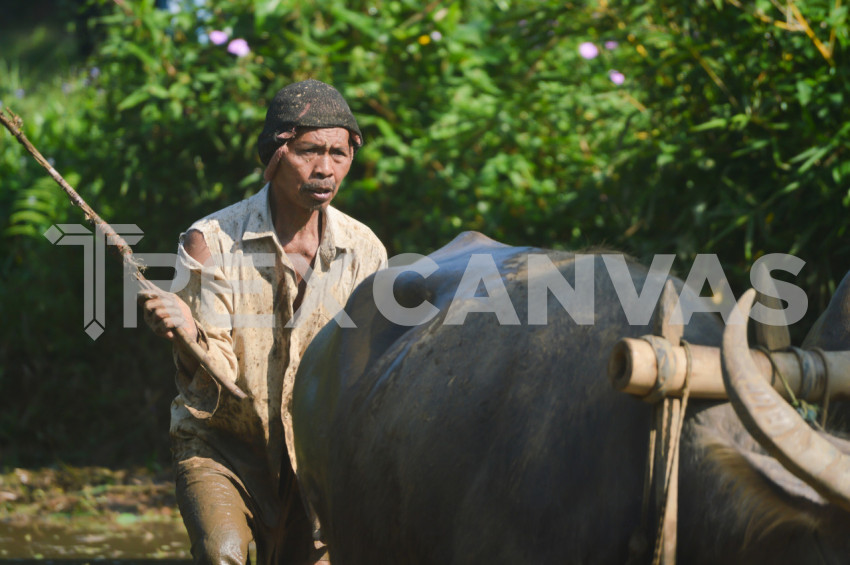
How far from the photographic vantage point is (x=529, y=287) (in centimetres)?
236

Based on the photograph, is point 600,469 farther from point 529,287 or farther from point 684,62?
point 684,62

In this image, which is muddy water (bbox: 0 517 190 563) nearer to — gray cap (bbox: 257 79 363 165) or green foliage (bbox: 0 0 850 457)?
green foliage (bbox: 0 0 850 457)

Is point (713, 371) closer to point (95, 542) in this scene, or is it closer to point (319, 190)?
point (319, 190)

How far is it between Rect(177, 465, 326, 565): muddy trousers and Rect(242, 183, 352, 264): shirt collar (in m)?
0.70

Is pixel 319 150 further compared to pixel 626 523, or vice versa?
pixel 319 150

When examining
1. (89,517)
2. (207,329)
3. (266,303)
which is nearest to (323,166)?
(266,303)

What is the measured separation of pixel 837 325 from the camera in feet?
6.84

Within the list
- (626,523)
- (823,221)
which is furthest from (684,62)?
(626,523)

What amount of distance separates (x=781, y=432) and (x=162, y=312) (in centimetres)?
175

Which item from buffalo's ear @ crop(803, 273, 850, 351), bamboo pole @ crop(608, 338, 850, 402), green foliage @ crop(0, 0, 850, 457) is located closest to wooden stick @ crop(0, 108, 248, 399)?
bamboo pole @ crop(608, 338, 850, 402)

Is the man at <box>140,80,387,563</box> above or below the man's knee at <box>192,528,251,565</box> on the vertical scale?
above

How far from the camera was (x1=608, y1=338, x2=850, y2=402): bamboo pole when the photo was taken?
1.70 meters

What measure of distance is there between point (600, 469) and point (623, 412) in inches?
4.3

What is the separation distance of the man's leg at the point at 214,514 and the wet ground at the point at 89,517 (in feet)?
5.58
